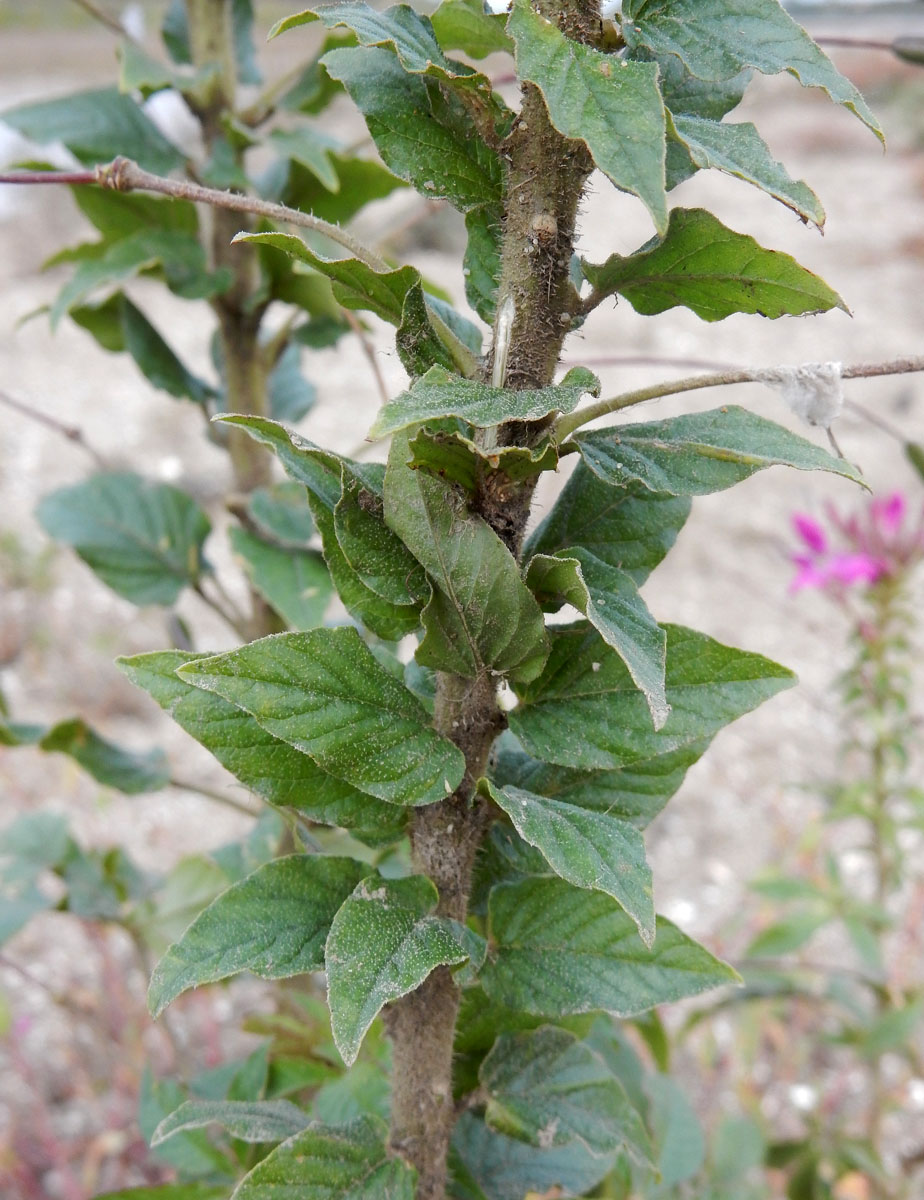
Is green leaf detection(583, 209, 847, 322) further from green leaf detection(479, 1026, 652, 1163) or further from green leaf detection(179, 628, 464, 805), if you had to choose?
green leaf detection(479, 1026, 652, 1163)

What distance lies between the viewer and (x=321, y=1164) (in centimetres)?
46

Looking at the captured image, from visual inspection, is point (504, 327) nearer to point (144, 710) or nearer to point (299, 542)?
point (299, 542)

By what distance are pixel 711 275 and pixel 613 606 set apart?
130 millimetres

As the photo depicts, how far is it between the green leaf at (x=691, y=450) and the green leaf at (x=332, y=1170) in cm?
30

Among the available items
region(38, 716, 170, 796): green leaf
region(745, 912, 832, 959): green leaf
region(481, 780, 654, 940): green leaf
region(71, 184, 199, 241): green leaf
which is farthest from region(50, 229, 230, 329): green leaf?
region(745, 912, 832, 959): green leaf

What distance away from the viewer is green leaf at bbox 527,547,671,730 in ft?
1.16

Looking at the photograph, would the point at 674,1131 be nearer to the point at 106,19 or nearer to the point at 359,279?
the point at 359,279

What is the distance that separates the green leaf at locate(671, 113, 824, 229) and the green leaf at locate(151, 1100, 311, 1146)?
0.42 meters

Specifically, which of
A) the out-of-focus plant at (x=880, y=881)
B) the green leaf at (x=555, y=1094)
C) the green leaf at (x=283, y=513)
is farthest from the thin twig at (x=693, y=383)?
the out-of-focus plant at (x=880, y=881)

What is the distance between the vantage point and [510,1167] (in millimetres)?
568

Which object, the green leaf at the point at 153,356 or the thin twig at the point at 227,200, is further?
the green leaf at the point at 153,356

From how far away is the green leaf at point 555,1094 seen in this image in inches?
20.0

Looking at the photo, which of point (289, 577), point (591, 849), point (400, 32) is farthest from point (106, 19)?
point (591, 849)

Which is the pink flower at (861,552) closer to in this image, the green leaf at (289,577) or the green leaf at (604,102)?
the green leaf at (289,577)
